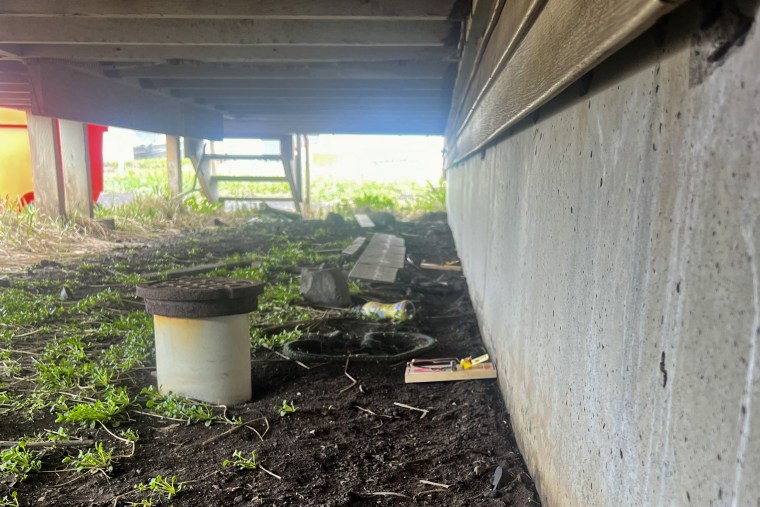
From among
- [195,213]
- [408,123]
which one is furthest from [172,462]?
[408,123]

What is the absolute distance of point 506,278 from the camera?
2967mm

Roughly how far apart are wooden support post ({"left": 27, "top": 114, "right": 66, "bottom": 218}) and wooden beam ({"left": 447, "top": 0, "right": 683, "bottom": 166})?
728 cm

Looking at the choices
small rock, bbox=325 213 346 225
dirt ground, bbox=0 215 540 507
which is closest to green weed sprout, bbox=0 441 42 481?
dirt ground, bbox=0 215 540 507

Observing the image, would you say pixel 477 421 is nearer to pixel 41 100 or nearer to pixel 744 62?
pixel 744 62

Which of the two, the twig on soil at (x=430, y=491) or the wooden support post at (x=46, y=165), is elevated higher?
the wooden support post at (x=46, y=165)

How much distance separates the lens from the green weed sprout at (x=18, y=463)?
2.27 metres

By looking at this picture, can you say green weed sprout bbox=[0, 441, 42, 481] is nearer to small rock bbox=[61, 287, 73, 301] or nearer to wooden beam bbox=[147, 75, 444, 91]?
small rock bbox=[61, 287, 73, 301]

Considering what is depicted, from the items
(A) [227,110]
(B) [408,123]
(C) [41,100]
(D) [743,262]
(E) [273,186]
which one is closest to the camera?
(D) [743,262]

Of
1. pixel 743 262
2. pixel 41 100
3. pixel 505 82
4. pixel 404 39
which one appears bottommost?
pixel 743 262

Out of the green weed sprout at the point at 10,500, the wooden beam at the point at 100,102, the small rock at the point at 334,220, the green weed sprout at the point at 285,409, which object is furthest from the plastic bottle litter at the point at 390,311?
the small rock at the point at 334,220

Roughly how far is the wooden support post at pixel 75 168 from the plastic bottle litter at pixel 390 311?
5578 mm

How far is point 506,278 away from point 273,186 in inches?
671

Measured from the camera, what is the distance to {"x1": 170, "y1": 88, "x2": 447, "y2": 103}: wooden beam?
29.7 ft

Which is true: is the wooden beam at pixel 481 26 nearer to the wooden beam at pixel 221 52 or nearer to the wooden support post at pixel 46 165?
the wooden beam at pixel 221 52
